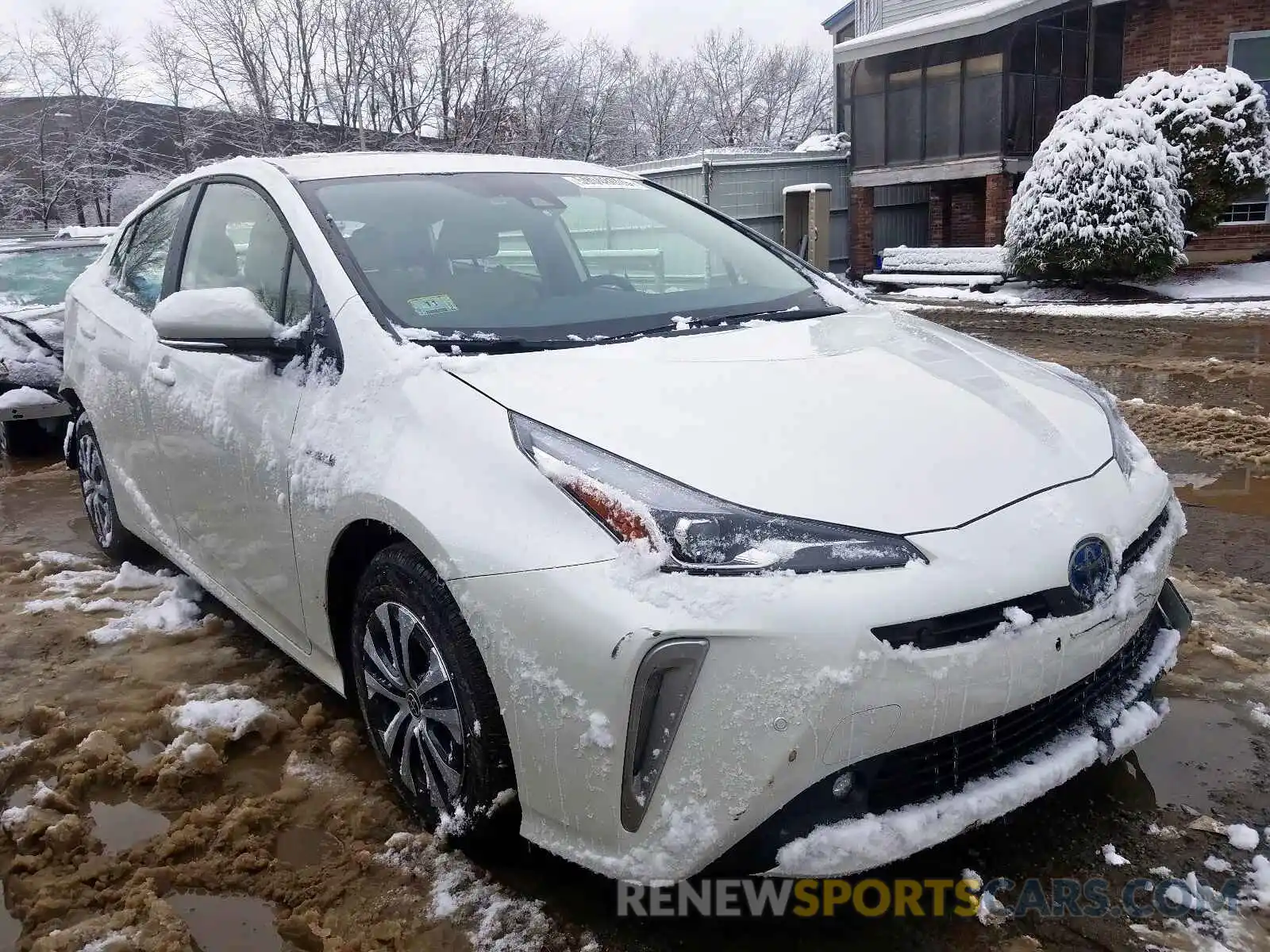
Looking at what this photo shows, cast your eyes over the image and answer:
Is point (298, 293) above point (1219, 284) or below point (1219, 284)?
above

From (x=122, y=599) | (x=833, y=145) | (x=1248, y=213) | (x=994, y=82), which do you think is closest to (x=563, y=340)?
(x=122, y=599)

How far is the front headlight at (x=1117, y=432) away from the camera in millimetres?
2463

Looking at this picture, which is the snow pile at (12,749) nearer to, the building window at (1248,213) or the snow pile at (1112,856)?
the snow pile at (1112,856)

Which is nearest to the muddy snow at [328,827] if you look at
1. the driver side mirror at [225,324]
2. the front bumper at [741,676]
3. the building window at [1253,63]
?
the front bumper at [741,676]

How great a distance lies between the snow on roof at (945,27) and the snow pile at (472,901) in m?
19.4

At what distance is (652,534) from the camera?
6.20 feet

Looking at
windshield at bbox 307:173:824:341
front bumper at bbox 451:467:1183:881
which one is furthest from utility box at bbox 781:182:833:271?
front bumper at bbox 451:467:1183:881

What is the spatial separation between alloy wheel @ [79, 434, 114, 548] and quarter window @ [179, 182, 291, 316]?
124 cm

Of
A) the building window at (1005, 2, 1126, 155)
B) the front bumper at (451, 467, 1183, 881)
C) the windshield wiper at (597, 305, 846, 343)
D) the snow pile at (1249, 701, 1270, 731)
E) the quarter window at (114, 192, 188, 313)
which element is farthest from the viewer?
the building window at (1005, 2, 1126, 155)

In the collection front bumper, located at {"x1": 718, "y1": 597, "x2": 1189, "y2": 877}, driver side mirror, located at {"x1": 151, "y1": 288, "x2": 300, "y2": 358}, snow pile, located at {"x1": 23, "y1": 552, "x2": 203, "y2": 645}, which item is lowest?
snow pile, located at {"x1": 23, "y1": 552, "x2": 203, "y2": 645}

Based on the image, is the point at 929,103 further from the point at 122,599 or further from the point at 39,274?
the point at 122,599

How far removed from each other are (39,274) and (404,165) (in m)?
5.61

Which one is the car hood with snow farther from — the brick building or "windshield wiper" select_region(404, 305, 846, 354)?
the brick building

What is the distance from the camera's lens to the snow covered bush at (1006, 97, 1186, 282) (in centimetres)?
1379
